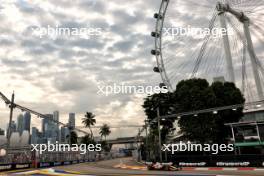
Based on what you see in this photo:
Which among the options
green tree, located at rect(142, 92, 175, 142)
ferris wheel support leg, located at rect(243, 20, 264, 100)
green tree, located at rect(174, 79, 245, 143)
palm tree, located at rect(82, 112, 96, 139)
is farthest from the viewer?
palm tree, located at rect(82, 112, 96, 139)

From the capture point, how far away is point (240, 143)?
49.7m

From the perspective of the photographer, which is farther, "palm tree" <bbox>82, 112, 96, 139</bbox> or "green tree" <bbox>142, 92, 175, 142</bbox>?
"palm tree" <bbox>82, 112, 96, 139</bbox>

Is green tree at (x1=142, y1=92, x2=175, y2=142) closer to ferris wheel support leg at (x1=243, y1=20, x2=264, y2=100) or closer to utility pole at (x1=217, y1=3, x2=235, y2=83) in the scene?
utility pole at (x1=217, y1=3, x2=235, y2=83)

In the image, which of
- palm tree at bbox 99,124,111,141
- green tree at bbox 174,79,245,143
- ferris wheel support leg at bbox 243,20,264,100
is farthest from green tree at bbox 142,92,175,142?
palm tree at bbox 99,124,111,141

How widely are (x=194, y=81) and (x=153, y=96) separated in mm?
10352

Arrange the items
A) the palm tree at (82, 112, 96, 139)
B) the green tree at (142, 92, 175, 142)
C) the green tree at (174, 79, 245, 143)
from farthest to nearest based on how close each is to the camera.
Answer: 1. the palm tree at (82, 112, 96, 139)
2. the green tree at (142, 92, 175, 142)
3. the green tree at (174, 79, 245, 143)

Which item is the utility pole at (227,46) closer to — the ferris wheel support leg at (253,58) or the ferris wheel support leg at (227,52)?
the ferris wheel support leg at (227,52)

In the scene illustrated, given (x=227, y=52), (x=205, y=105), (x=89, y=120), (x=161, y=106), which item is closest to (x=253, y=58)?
(x=227, y=52)

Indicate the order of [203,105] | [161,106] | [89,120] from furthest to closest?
[89,120] < [161,106] < [203,105]

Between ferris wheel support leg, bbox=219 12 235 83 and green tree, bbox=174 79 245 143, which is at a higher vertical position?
ferris wheel support leg, bbox=219 12 235 83

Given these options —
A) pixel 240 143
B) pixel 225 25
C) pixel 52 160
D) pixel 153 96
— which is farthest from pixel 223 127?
pixel 52 160

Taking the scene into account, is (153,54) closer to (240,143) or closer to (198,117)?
(198,117)

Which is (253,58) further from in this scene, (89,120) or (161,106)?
(89,120)

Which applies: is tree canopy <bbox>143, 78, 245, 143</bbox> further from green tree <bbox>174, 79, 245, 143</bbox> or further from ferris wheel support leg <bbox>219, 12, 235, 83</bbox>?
ferris wheel support leg <bbox>219, 12, 235, 83</bbox>
